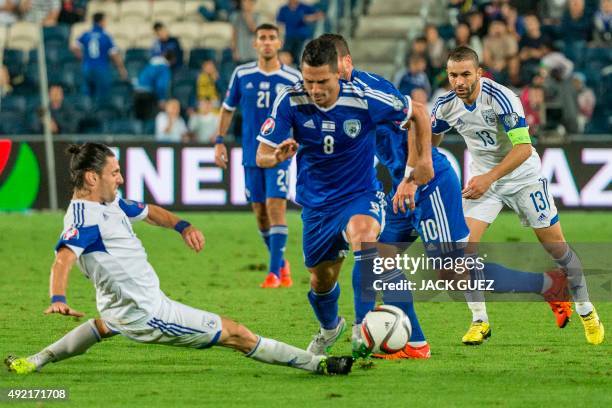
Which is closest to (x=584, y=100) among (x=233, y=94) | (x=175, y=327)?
(x=233, y=94)

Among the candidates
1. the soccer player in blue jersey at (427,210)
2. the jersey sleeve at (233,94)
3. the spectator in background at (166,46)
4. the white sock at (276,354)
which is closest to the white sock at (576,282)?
the soccer player in blue jersey at (427,210)

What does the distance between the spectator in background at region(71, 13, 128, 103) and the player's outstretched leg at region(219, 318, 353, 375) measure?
1464 centimetres

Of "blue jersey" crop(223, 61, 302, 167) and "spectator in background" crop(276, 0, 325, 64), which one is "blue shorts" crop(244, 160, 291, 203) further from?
→ "spectator in background" crop(276, 0, 325, 64)

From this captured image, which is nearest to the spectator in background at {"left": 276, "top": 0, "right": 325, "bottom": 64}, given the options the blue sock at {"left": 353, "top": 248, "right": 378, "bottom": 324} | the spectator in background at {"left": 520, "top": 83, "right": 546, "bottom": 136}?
the spectator in background at {"left": 520, "top": 83, "right": 546, "bottom": 136}

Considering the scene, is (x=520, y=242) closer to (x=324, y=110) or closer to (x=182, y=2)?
(x=324, y=110)

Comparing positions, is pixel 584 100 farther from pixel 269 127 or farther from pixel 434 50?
pixel 269 127

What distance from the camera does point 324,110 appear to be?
7.61 metres

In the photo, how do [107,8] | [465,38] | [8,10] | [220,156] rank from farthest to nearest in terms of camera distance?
[8,10]
[107,8]
[465,38]
[220,156]

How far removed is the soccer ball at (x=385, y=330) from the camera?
7.28 meters

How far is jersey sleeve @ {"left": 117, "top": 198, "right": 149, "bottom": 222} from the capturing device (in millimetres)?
7137

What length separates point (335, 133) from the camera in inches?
301

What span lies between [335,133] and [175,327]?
1.62 metres

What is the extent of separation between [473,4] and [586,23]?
196cm

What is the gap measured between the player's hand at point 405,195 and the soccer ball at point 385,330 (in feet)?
2.08
